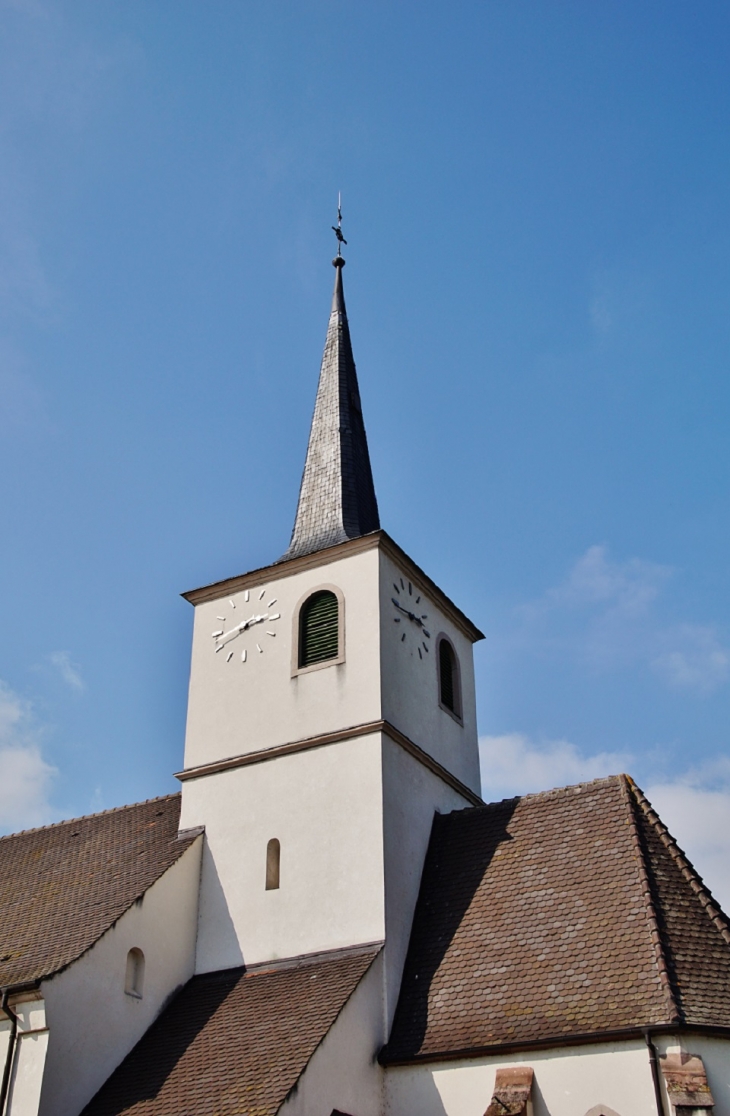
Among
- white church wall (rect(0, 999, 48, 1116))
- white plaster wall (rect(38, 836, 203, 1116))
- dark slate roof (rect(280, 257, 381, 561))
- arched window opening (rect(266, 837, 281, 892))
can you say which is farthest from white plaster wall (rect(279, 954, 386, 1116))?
dark slate roof (rect(280, 257, 381, 561))

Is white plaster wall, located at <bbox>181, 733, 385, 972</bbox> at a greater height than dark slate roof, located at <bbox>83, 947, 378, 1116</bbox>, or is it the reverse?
white plaster wall, located at <bbox>181, 733, 385, 972</bbox>

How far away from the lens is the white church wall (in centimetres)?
1408

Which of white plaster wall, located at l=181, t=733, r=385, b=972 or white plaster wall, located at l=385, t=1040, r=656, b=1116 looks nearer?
white plaster wall, located at l=385, t=1040, r=656, b=1116

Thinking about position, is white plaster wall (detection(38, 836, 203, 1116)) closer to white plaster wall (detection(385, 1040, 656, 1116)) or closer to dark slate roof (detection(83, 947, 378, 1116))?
dark slate roof (detection(83, 947, 378, 1116))

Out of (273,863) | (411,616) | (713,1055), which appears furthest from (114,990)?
(713,1055)

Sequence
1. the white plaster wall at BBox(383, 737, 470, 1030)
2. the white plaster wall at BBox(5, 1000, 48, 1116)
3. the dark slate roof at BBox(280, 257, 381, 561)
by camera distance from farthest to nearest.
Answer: the dark slate roof at BBox(280, 257, 381, 561) → the white plaster wall at BBox(383, 737, 470, 1030) → the white plaster wall at BBox(5, 1000, 48, 1116)

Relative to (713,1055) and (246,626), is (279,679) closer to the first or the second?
(246,626)

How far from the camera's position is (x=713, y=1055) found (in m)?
12.9

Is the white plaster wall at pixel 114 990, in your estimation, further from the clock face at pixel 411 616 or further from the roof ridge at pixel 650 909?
the roof ridge at pixel 650 909

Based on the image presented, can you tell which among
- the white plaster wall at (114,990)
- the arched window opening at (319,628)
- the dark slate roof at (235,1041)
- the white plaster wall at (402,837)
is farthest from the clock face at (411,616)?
the dark slate roof at (235,1041)

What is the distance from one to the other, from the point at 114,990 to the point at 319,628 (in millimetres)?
6364

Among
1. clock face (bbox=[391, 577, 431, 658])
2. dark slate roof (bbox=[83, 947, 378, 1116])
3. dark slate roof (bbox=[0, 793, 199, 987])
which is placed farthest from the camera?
clock face (bbox=[391, 577, 431, 658])

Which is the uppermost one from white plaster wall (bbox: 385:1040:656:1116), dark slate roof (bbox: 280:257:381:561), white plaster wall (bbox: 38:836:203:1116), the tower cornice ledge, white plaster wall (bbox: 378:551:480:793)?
dark slate roof (bbox: 280:257:381:561)

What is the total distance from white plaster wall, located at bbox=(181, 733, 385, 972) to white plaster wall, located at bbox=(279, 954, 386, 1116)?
0.97 metres
